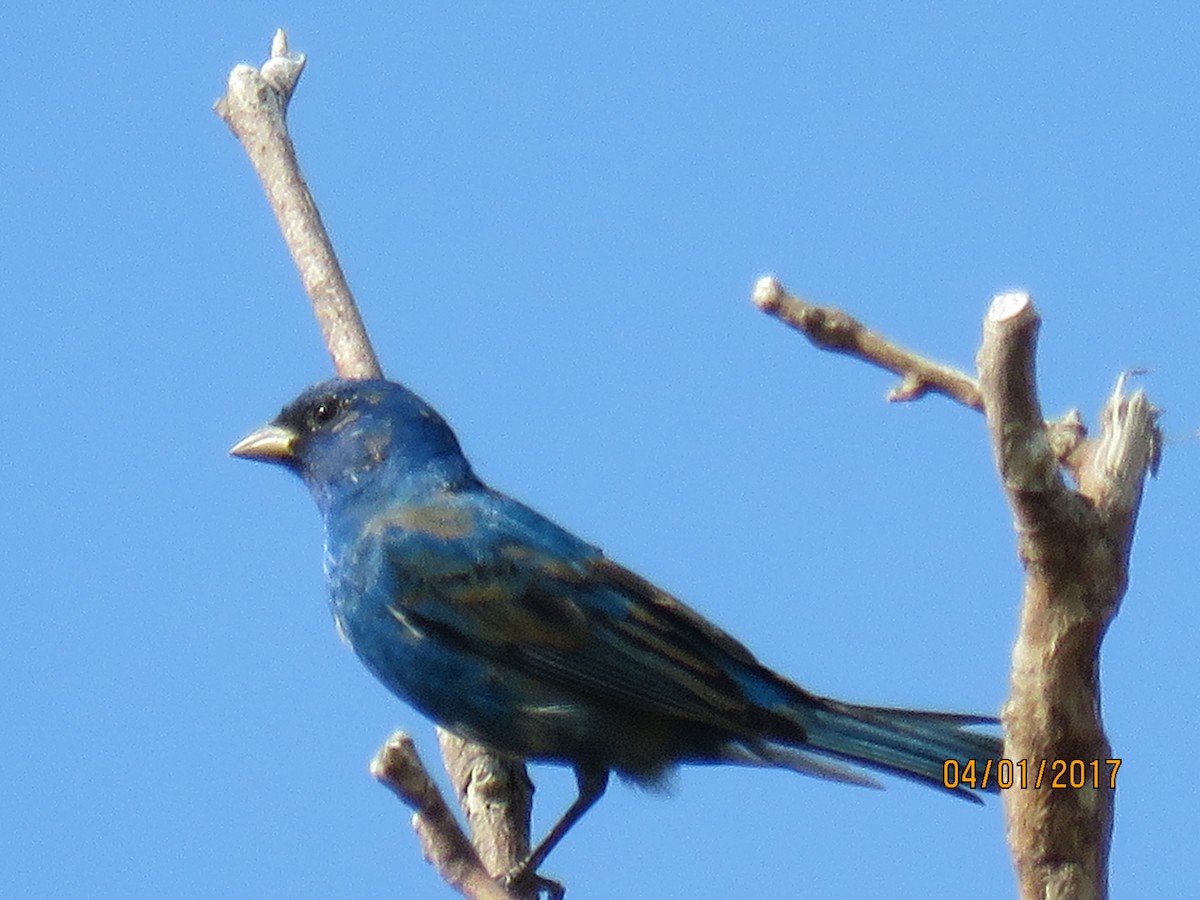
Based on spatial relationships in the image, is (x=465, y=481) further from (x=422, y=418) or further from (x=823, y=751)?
(x=823, y=751)

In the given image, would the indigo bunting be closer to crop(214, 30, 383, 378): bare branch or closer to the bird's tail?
the bird's tail

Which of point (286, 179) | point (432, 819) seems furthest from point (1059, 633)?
point (286, 179)

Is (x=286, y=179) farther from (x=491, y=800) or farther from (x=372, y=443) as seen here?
(x=491, y=800)

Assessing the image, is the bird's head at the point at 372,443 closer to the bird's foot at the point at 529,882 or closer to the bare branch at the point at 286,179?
the bare branch at the point at 286,179

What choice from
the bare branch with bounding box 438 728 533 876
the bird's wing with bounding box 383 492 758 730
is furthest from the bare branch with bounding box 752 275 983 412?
the bare branch with bounding box 438 728 533 876

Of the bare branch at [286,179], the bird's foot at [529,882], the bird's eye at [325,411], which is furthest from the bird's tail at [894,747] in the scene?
the bare branch at [286,179]

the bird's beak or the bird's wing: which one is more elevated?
the bird's beak

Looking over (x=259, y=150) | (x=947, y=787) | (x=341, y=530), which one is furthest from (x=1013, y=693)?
(x=259, y=150)
